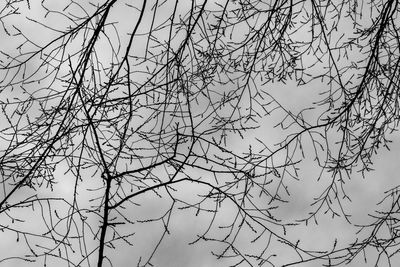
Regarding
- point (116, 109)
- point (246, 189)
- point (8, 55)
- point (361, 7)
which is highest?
point (361, 7)

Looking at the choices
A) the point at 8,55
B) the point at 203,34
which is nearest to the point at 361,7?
the point at 203,34

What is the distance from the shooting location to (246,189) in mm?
3924

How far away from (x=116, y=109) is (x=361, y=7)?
2392 millimetres

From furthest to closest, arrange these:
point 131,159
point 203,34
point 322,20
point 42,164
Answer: point 322,20 → point 203,34 → point 42,164 → point 131,159

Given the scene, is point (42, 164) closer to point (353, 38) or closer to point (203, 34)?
point (203, 34)

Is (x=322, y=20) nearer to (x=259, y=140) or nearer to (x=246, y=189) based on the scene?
(x=259, y=140)

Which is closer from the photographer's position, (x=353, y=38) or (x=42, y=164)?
(x=42, y=164)

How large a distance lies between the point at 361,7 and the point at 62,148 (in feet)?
9.12

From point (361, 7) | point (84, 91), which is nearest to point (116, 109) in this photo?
point (84, 91)

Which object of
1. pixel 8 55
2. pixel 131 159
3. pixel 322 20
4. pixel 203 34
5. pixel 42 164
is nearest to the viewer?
pixel 131 159

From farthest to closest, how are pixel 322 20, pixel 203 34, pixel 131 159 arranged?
pixel 322 20, pixel 203 34, pixel 131 159

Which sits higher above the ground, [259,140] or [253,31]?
[253,31]

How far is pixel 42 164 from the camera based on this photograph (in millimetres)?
3904

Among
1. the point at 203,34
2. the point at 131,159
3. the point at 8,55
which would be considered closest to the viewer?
the point at 131,159
